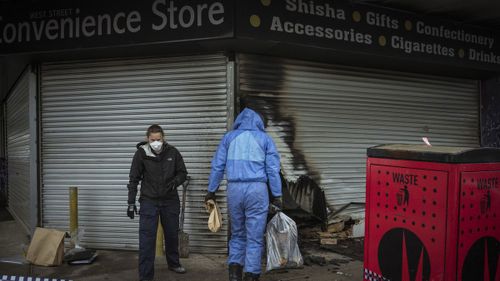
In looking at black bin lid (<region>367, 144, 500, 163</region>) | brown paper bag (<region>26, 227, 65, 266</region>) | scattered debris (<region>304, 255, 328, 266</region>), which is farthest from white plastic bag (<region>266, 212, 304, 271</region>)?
brown paper bag (<region>26, 227, 65, 266</region>)

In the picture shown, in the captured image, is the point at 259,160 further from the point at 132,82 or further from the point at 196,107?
the point at 132,82

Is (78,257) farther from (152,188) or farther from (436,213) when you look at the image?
(436,213)

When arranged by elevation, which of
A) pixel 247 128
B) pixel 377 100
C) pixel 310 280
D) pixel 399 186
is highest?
pixel 377 100

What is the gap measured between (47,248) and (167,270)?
60.6 inches

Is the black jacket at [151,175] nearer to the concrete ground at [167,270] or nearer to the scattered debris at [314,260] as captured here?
the concrete ground at [167,270]

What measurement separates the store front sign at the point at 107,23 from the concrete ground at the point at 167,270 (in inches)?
111

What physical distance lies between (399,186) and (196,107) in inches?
139

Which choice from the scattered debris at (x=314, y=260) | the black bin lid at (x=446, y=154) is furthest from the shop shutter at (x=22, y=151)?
the black bin lid at (x=446, y=154)

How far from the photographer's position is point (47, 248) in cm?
572

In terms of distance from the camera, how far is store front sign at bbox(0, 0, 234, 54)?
18.8 feet

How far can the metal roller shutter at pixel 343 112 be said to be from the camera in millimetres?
6578

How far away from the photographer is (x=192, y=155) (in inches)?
251

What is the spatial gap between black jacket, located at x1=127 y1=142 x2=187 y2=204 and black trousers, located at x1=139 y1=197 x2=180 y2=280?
0.10m

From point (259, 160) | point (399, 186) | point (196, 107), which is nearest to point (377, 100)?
point (196, 107)
